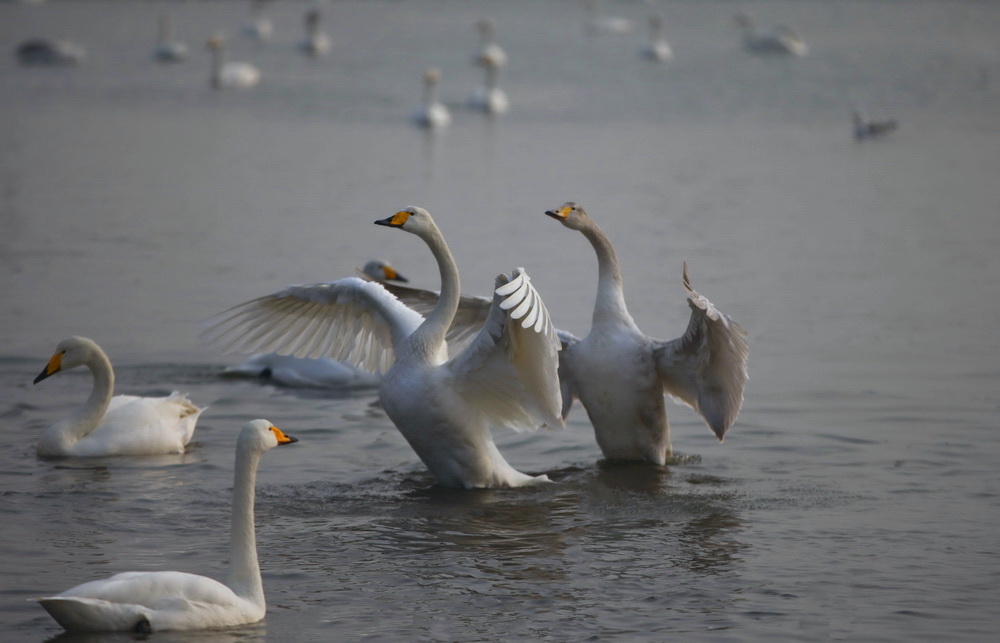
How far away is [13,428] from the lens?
9.64 meters

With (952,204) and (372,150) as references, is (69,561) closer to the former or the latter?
(952,204)

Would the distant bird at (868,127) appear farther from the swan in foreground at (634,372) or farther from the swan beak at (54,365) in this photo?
the swan beak at (54,365)

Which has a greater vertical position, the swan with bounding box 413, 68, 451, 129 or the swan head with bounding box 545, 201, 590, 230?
the swan with bounding box 413, 68, 451, 129

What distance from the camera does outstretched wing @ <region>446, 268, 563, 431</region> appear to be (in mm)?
7336

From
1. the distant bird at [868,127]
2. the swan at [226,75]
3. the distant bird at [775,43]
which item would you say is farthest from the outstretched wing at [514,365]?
the distant bird at [775,43]

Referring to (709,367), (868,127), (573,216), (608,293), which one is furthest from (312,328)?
(868,127)

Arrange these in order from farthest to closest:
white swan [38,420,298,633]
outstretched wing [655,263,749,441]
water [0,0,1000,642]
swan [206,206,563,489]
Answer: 1. outstretched wing [655,263,749,441]
2. swan [206,206,563,489]
3. water [0,0,1000,642]
4. white swan [38,420,298,633]

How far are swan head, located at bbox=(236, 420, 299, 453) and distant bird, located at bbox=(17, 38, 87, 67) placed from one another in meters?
34.8

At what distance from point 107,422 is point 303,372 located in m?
2.42

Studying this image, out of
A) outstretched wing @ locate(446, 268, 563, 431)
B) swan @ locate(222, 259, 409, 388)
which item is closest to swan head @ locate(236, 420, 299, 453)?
outstretched wing @ locate(446, 268, 563, 431)

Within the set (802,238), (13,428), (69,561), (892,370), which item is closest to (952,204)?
(802,238)

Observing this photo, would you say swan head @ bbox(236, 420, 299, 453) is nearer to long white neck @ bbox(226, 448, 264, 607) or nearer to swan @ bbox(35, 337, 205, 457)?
long white neck @ bbox(226, 448, 264, 607)

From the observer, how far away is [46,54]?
39062mm

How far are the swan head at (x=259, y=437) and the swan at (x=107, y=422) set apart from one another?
3039 mm
